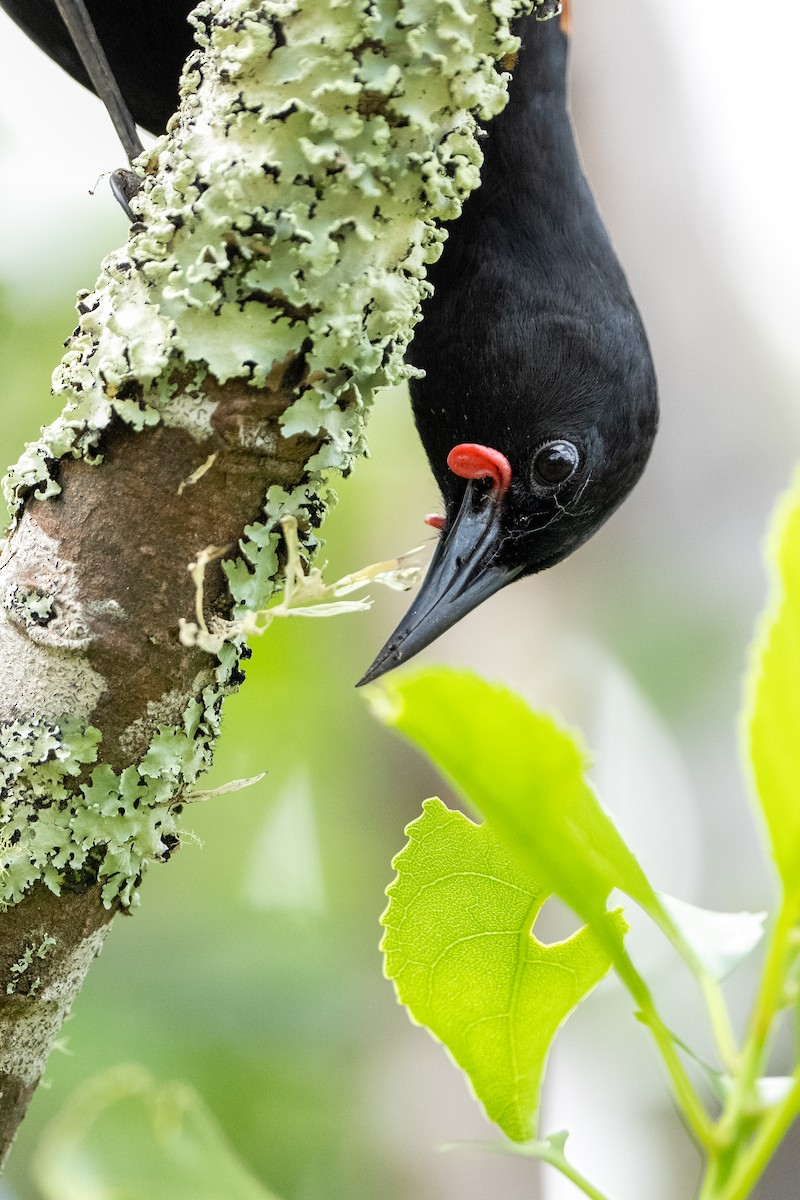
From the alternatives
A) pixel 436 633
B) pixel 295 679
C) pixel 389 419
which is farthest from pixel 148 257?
pixel 389 419

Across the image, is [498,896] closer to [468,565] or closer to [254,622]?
[254,622]

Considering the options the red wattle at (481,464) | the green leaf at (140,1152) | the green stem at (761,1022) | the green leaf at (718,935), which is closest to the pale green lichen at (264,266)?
the green leaf at (140,1152)

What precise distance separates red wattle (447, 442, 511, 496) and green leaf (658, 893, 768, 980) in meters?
1.55

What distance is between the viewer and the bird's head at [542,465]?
93.0 inches

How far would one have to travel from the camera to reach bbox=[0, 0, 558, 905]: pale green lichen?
1.00m

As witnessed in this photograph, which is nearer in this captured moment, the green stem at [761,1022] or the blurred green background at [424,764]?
the green stem at [761,1022]

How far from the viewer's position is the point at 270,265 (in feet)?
3.35

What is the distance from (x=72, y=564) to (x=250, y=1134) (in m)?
2.97

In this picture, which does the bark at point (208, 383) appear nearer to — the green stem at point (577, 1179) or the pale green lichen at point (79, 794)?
the pale green lichen at point (79, 794)

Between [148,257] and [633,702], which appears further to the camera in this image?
[633,702]

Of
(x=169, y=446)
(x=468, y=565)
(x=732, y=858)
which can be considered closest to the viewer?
(x=169, y=446)

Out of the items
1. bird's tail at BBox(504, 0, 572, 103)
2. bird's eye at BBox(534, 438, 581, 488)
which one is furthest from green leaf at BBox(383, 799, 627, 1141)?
bird's tail at BBox(504, 0, 572, 103)

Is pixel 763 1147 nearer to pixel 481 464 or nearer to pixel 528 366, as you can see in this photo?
pixel 481 464

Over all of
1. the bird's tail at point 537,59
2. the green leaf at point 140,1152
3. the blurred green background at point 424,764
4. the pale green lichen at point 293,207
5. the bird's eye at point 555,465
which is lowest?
the blurred green background at point 424,764
